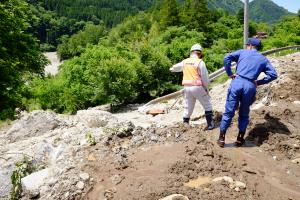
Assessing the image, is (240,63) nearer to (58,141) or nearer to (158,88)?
(58,141)

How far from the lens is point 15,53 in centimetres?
1911

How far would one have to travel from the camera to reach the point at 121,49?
24.8 metres

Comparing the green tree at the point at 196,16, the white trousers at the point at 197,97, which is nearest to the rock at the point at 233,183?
the white trousers at the point at 197,97

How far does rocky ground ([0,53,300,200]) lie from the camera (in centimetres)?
645

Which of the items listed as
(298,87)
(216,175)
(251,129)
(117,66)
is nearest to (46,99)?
(117,66)

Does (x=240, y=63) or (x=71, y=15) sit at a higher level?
(x=240, y=63)

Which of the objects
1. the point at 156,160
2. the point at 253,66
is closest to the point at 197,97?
the point at 253,66

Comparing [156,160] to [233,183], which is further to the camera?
[156,160]

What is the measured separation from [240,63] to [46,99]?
58.6 ft

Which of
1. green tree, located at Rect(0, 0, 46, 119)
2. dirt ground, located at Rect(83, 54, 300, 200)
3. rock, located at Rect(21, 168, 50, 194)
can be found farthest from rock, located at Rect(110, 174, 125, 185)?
green tree, located at Rect(0, 0, 46, 119)

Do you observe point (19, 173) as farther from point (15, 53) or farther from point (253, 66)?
point (15, 53)

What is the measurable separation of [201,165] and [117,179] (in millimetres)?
1334

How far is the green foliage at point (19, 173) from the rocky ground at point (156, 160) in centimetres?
9

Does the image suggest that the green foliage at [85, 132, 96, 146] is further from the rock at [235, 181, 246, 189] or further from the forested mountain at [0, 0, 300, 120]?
Answer: the forested mountain at [0, 0, 300, 120]
